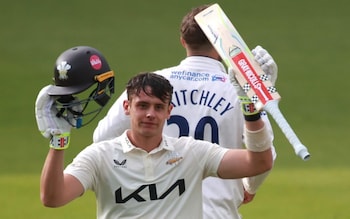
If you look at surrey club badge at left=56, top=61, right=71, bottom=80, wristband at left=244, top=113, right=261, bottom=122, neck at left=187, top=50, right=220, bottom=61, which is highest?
neck at left=187, top=50, right=220, bottom=61

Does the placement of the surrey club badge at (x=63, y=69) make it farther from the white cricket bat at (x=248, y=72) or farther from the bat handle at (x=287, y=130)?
the bat handle at (x=287, y=130)

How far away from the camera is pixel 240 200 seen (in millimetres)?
7613

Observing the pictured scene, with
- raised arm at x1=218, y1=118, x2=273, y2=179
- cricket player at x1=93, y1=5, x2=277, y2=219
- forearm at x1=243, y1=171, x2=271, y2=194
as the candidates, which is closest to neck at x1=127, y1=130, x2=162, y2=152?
raised arm at x1=218, y1=118, x2=273, y2=179

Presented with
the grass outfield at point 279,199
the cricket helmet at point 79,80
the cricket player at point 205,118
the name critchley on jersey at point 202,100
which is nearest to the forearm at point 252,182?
the cricket player at point 205,118

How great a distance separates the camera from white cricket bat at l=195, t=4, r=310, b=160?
6.19 metres

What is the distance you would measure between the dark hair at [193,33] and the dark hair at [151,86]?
2.82ft

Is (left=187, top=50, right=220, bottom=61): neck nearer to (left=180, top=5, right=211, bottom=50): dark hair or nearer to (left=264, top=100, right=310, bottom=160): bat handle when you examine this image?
(left=180, top=5, right=211, bottom=50): dark hair

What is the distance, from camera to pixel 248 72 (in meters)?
6.31

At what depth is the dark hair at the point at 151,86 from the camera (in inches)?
258

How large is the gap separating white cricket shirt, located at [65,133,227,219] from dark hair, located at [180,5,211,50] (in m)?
1.01

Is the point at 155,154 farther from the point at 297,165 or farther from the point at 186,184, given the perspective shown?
the point at 297,165
